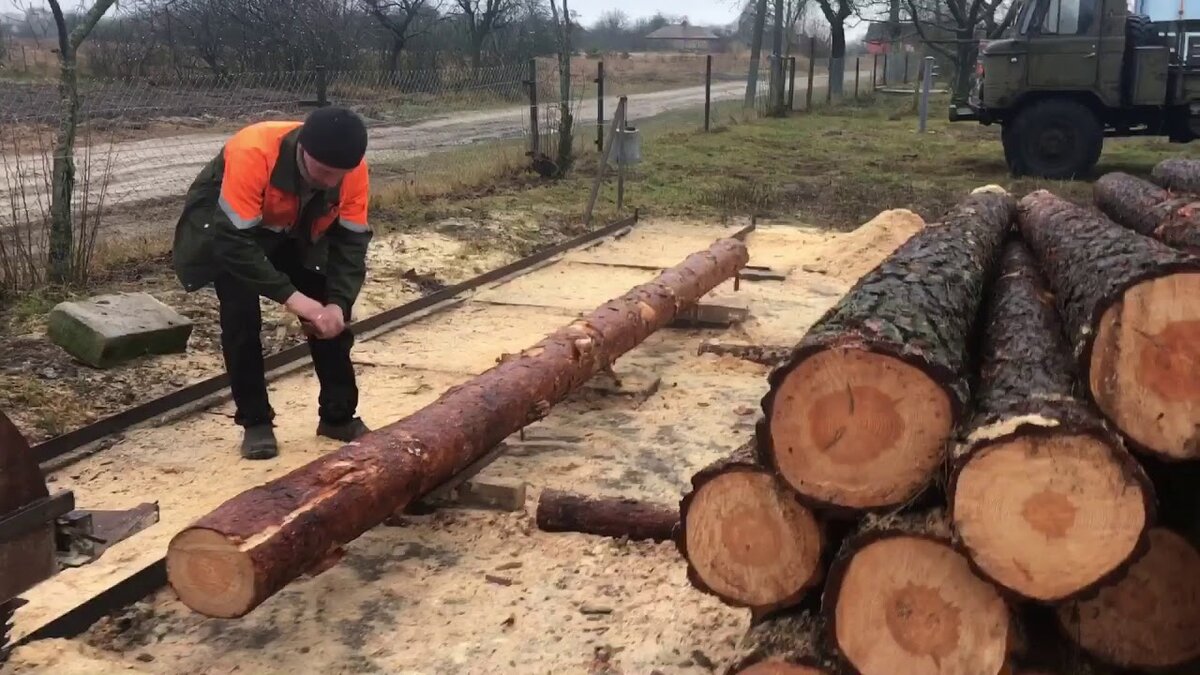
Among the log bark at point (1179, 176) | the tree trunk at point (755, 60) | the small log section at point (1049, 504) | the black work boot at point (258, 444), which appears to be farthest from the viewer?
the tree trunk at point (755, 60)

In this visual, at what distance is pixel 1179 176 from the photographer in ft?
27.5

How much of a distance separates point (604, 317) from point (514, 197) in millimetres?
6533

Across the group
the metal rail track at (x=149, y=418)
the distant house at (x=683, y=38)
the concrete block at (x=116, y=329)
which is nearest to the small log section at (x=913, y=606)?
the metal rail track at (x=149, y=418)

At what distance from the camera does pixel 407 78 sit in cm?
2078

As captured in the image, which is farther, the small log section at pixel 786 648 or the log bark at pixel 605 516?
the log bark at pixel 605 516

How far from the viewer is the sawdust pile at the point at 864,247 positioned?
8688mm


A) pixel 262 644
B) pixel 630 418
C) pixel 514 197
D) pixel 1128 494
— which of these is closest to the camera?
pixel 1128 494

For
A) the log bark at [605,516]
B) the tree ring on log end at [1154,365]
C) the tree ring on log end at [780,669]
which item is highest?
the tree ring on log end at [1154,365]

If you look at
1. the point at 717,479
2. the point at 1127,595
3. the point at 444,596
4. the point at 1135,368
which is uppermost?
the point at 1135,368

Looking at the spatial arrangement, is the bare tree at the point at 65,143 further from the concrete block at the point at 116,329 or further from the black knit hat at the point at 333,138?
the black knit hat at the point at 333,138

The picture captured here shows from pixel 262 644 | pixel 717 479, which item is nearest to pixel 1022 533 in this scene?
pixel 717 479

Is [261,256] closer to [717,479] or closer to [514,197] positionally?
[717,479]

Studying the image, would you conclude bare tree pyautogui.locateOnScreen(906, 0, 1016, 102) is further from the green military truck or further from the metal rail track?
the metal rail track

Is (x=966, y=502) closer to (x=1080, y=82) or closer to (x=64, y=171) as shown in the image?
(x=64, y=171)
